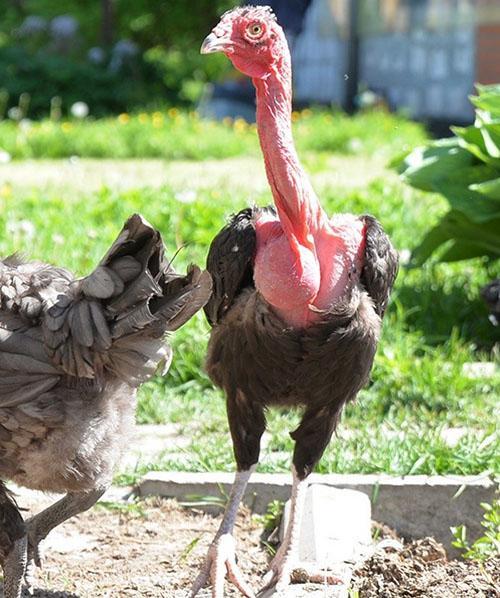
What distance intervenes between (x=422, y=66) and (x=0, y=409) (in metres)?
13.5

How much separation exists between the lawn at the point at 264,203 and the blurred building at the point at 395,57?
2043mm

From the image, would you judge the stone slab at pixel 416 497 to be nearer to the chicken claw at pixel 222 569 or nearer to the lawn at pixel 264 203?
the lawn at pixel 264 203

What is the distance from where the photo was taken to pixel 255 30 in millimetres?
3668

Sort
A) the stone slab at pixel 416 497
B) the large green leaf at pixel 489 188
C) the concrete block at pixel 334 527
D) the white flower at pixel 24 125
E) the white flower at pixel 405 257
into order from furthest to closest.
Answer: the white flower at pixel 24 125, the white flower at pixel 405 257, the large green leaf at pixel 489 188, the stone slab at pixel 416 497, the concrete block at pixel 334 527

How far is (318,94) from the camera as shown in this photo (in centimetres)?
1903

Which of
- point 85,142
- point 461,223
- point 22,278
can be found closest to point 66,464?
point 22,278

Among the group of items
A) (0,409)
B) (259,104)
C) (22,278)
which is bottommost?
(0,409)

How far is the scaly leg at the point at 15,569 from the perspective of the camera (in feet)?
12.2

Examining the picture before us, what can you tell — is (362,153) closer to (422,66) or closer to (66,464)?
(422,66)

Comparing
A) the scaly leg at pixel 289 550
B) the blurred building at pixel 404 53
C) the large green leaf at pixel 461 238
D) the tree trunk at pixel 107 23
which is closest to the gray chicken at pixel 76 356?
the scaly leg at pixel 289 550

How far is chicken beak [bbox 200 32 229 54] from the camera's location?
354 centimetres

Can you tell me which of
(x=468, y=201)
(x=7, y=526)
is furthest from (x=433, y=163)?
(x=7, y=526)

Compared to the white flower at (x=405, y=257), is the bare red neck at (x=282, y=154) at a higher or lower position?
higher

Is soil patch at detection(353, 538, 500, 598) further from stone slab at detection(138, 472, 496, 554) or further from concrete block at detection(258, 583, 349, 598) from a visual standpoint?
stone slab at detection(138, 472, 496, 554)
